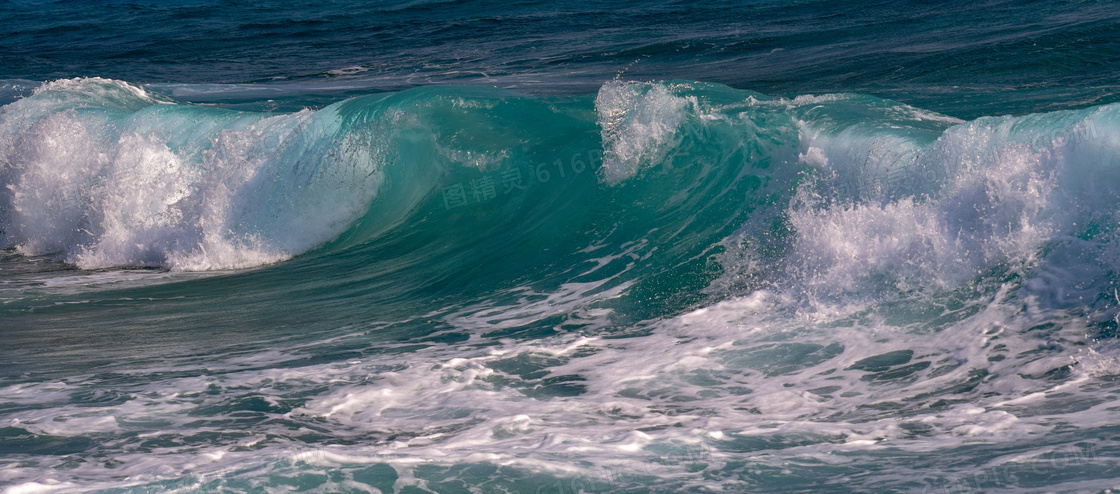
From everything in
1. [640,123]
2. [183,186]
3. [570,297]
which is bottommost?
[570,297]

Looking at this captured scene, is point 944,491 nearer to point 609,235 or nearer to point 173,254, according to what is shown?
point 609,235

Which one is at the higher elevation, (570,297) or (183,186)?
(183,186)

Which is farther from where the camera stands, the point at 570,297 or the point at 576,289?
the point at 576,289

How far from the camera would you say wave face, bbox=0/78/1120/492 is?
12.0ft

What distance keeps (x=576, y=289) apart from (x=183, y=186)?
4967 millimetres

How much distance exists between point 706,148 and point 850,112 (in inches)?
47.9

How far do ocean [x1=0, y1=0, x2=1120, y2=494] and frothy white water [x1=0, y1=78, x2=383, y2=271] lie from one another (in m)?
0.03

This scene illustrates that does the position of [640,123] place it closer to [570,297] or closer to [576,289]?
[576,289]

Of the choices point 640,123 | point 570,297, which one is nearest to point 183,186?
point 640,123

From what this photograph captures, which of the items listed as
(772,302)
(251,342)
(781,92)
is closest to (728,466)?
(772,302)

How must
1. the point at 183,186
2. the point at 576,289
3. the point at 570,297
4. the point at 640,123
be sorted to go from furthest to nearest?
the point at 183,186 < the point at 640,123 < the point at 576,289 < the point at 570,297

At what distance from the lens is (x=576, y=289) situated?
21.9 ft

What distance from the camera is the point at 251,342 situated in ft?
19.6

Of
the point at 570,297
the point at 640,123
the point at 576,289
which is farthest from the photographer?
the point at 640,123
